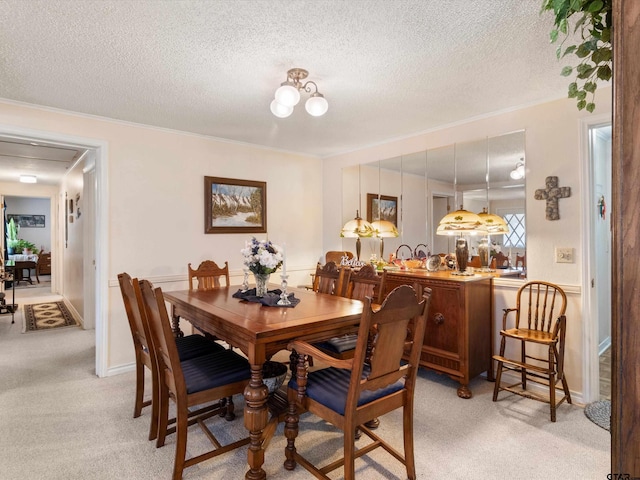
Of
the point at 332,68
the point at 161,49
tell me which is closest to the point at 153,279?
the point at 161,49

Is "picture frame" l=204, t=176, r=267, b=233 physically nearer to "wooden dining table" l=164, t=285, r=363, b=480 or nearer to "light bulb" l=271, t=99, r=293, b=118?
"wooden dining table" l=164, t=285, r=363, b=480

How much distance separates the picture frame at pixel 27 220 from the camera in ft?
33.8

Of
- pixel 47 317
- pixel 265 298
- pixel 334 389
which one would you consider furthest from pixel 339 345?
pixel 47 317

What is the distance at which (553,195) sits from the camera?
289cm

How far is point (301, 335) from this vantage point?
6.44ft

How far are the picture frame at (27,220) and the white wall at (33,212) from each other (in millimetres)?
61

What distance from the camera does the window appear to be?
3129 millimetres

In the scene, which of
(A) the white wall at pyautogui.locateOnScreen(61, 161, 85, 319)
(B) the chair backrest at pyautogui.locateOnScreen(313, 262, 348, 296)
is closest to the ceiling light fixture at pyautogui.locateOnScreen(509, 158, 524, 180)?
(B) the chair backrest at pyautogui.locateOnScreen(313, 262, 348, 296)

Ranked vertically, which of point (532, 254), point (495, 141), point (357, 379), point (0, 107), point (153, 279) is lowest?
point (357, 379)

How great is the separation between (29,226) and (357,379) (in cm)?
1246

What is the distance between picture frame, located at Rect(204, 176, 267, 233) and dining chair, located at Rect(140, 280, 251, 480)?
2126 mm

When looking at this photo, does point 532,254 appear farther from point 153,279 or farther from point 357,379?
point 153,279

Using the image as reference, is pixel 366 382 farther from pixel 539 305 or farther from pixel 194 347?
pixel 539 305

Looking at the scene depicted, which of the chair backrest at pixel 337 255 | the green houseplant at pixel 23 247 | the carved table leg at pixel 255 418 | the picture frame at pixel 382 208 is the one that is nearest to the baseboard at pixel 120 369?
the carved table leg at pixel 255 418
